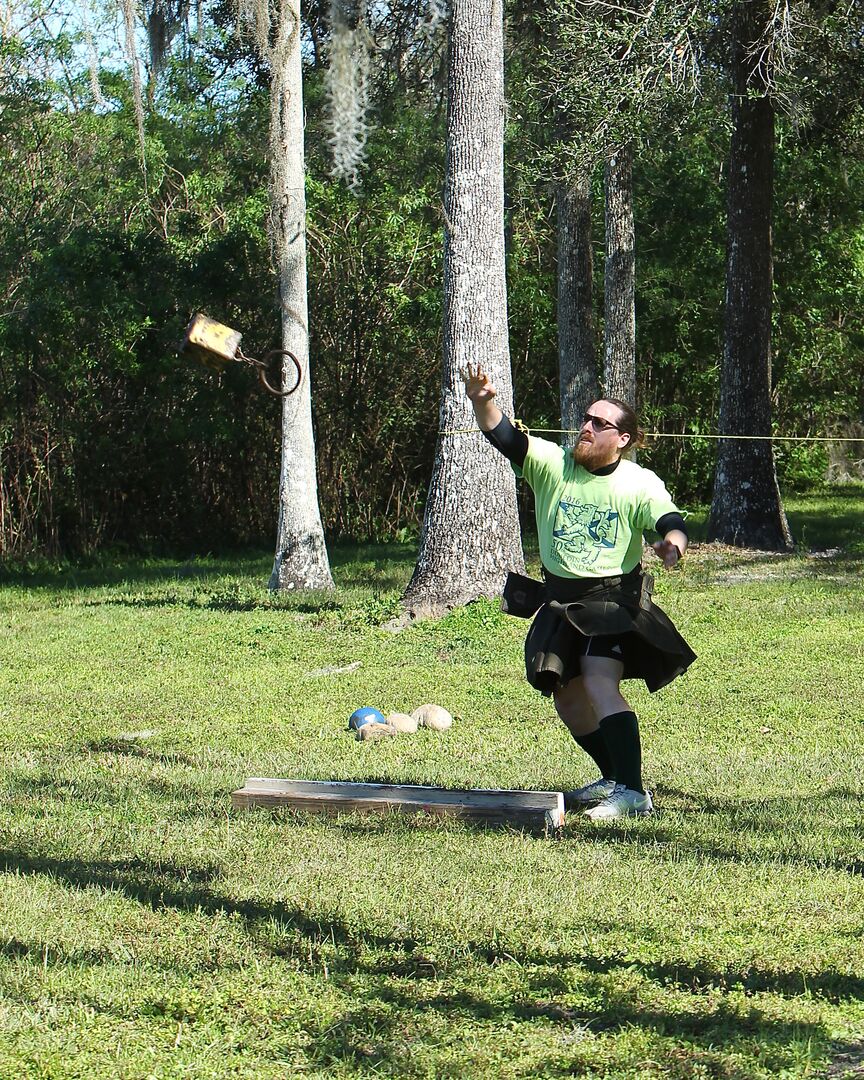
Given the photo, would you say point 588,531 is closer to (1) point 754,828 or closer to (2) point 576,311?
(1) point 754,828

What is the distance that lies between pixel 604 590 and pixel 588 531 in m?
0.26

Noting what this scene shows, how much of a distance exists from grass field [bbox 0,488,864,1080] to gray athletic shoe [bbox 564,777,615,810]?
0.33m

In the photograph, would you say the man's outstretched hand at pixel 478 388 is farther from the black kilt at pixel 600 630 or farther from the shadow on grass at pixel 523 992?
the shadow on grass at pixel 523 992

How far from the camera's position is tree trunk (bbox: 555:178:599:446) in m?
15.2

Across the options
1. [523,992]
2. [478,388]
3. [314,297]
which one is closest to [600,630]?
[478,388]

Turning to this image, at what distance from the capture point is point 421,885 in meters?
4.93

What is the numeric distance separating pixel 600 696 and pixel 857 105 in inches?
463

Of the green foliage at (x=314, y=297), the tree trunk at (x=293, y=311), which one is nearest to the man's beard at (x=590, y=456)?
the tree trunk at (x=293, y=311)

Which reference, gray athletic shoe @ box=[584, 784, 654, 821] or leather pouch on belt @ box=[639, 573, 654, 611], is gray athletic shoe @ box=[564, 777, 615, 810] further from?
leather pouch on belt @ box=[639, 573, 654, 611]

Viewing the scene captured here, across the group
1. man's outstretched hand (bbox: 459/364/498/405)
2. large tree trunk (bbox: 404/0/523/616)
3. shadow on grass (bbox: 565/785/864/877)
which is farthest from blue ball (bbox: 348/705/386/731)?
large tree trunk (bbox: 404/0/523/616)

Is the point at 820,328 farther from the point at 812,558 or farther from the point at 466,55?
the point at 466,55

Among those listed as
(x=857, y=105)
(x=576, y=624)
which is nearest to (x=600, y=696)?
(x=576, y=624)

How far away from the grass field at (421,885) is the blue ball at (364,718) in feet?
0.25

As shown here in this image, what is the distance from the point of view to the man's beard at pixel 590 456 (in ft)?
19.6
